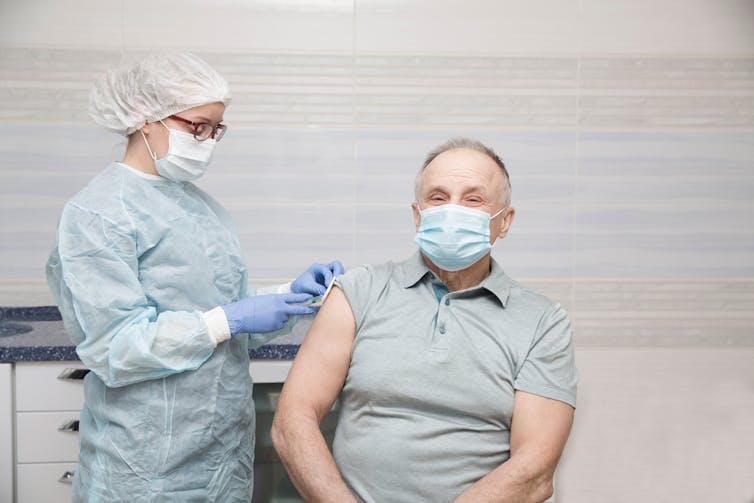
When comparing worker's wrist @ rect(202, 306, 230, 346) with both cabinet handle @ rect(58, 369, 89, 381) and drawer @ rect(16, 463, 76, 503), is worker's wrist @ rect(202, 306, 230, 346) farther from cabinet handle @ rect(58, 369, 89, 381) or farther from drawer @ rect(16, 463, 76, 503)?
drawer @ rect(16, 463, 76, 503)

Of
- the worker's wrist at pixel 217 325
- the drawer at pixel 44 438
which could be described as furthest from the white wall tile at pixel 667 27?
the drawer at pixel 44 438

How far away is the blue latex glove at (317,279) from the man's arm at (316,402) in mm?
168

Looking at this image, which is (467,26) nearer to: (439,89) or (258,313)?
(439,89)

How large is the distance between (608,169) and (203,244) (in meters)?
1.60

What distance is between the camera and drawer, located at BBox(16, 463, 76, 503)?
83.4 inches

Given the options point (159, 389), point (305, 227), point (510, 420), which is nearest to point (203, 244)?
point (159, 389)

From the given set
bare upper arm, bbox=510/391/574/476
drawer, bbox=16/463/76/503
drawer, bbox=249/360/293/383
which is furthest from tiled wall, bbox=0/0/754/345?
bare upper arm, bbox=510/391/574/476

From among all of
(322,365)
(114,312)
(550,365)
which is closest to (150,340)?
(114,312)

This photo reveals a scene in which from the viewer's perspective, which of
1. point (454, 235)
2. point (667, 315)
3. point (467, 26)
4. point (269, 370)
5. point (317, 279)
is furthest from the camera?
point (667, 315)

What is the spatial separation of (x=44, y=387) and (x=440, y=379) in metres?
1.21

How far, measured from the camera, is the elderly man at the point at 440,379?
Result: 4.78 ft

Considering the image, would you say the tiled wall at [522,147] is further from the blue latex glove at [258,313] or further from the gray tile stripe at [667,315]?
the blue latex glove at [258,313]

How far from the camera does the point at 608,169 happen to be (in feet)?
8.96

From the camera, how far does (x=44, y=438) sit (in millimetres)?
2115
